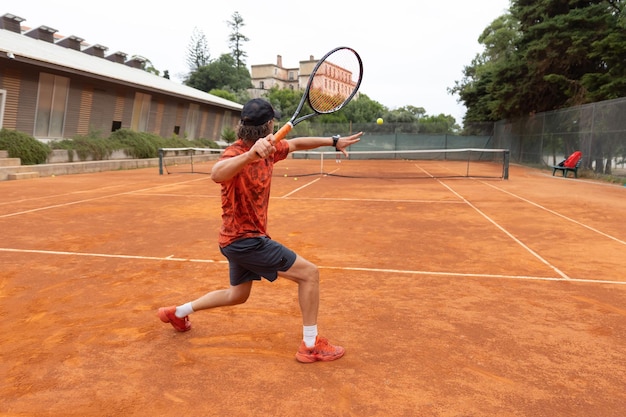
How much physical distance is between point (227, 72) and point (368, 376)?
71.3 meters

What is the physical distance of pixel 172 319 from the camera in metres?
3.47

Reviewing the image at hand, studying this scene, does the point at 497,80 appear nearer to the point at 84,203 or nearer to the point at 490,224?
the point at 490,224

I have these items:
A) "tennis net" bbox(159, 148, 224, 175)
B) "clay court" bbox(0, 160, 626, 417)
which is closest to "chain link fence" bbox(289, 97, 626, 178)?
"tennis net" bbox(159, 148, 224, 175)

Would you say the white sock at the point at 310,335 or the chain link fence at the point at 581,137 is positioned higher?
the chain link fence at the point at 581,137

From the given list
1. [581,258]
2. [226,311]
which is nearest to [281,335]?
[226,311]

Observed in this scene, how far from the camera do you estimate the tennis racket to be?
4.13 metres

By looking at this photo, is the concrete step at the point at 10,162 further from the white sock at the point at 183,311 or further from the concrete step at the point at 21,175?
the white sock at the point at 183,311

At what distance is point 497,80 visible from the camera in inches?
1019

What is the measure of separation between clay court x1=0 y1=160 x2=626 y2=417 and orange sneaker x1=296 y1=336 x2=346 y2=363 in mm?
49

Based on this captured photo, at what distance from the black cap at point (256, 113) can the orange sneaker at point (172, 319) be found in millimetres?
1561

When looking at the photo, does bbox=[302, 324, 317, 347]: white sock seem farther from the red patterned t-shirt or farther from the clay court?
the red patterned t-shirt

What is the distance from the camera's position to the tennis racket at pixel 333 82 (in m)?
4.13

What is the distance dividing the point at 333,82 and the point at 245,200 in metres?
1.93

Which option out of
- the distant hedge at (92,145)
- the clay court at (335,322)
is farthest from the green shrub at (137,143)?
the clay court at (335,322)
